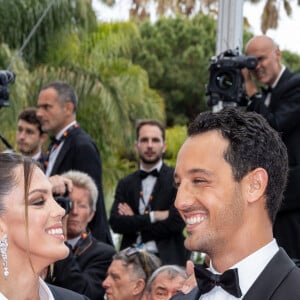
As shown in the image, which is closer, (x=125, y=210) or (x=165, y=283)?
(x=165, y=283)

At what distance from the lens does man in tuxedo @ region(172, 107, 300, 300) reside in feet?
9.09

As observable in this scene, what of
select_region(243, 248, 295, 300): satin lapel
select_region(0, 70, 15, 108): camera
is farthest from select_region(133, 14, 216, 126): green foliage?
select_region(243, 248, 295, 300): satin lapel

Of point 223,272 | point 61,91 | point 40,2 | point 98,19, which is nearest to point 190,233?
point 223,272

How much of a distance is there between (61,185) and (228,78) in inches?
52.2

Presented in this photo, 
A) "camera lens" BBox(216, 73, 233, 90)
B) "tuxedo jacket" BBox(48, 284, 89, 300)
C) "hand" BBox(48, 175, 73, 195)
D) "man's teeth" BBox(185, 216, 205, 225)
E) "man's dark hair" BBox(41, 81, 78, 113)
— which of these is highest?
"camera lens" BBox(216, 73, 233, 90)

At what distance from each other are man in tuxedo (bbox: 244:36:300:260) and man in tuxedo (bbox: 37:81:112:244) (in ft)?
4.96

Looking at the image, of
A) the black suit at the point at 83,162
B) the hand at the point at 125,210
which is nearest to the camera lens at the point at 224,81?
the black suit at the point at 83,162

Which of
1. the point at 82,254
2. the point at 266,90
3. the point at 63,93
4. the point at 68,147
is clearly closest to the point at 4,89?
the point at 68,147

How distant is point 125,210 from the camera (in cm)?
642

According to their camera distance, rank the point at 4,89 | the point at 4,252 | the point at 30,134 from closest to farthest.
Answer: the point at 4,252 → the point at 4,89 → the point at 30,134

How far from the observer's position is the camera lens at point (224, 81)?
541 centimetres

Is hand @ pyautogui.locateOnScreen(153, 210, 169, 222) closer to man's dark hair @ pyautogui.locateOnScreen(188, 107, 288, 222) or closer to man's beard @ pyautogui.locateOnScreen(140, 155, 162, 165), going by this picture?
man's beard @ pyautogui.locateOnScreen(140, 155, 162, 165)

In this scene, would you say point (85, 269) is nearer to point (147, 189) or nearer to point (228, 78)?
point (147, 189)

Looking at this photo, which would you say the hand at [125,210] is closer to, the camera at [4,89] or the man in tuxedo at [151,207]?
the man in tuxedo at [151,207]
